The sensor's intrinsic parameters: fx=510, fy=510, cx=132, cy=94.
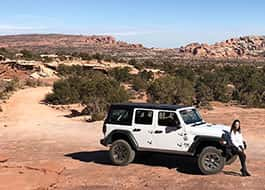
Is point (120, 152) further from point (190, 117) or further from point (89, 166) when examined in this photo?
point (190, 117)

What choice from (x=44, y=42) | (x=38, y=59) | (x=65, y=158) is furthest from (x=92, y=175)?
(x=44, y=42)

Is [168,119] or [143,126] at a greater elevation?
[168,119]

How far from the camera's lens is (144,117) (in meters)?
14.1

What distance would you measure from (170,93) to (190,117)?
2166 cm

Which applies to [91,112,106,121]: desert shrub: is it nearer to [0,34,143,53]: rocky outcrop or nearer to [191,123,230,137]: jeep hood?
[191,123,230,137]: jeep hood

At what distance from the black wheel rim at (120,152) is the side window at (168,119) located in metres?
1.32

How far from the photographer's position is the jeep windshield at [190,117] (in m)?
13.7

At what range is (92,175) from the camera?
44.7 ft

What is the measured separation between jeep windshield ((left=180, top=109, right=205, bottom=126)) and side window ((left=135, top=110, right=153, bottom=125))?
90 centimetres

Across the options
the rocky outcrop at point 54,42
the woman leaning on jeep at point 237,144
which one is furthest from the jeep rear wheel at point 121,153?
the rocky outcrop at point 54,42

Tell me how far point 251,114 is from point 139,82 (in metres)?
20.4

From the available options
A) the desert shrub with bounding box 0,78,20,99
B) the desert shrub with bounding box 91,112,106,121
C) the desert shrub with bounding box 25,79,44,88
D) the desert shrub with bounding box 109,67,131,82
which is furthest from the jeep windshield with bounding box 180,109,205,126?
the desert shrub with bounding box 109,67,131,82

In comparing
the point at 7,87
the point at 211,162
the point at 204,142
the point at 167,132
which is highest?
the point at 167,132

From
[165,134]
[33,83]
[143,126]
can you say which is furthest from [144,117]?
[33,83]
